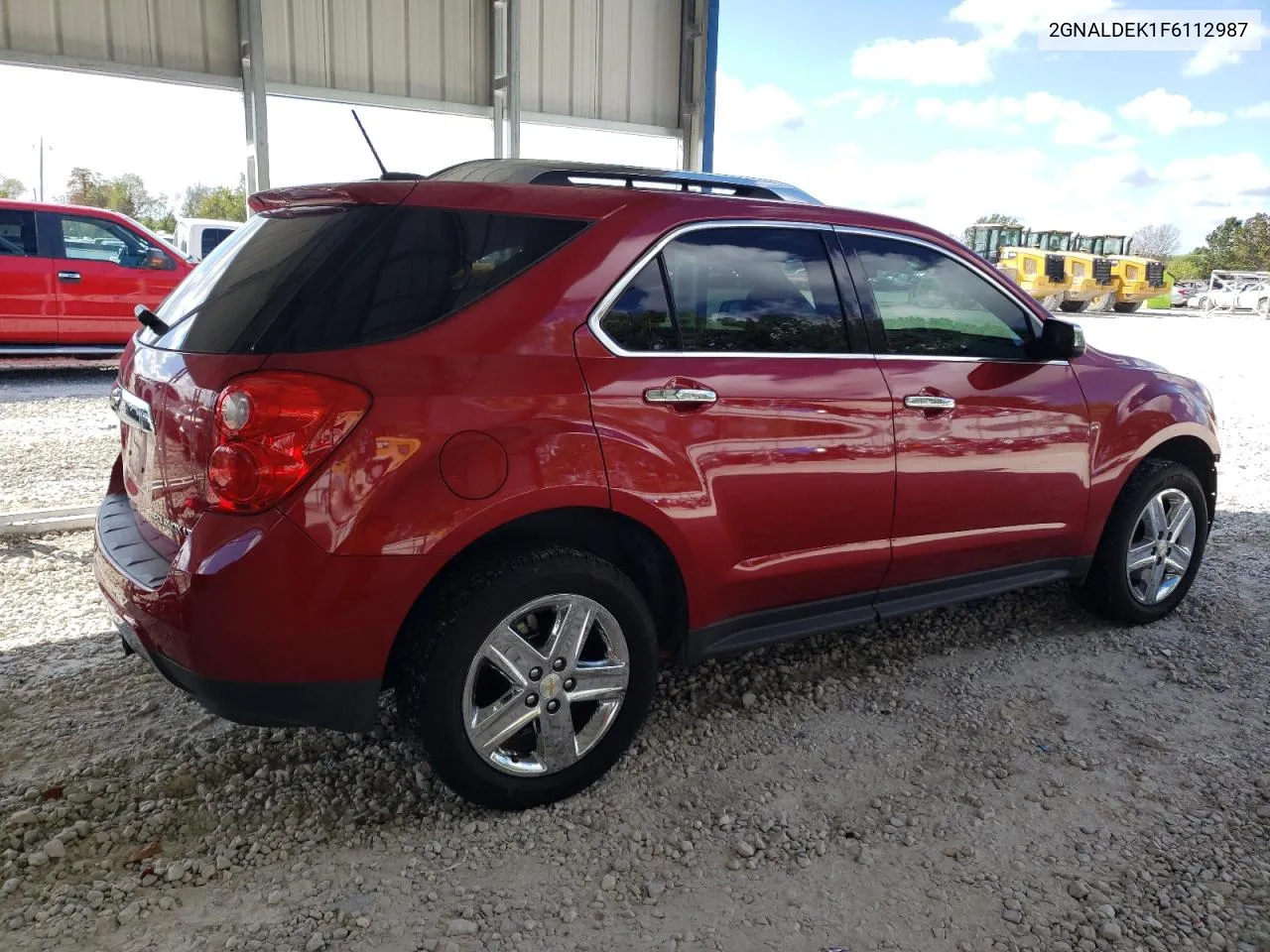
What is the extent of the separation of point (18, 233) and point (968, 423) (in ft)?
34.0

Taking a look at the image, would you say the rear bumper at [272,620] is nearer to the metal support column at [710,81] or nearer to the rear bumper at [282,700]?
the rear bumper at [282,700]

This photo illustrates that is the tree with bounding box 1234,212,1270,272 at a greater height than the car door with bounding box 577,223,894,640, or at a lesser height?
greater

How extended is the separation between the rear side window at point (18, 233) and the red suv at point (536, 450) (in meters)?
8.88

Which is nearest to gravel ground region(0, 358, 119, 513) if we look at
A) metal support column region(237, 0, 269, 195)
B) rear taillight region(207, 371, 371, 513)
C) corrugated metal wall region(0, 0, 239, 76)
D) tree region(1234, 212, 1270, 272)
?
metal support column region(237, 0, 269, 195)

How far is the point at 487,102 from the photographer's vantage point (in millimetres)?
12734

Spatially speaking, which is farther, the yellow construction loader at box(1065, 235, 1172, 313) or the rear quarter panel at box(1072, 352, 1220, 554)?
the yellow construction loader at box(1065, 235, 1172, 313)

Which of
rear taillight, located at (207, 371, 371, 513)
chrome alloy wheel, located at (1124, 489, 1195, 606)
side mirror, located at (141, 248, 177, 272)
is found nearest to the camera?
rear taillight, located at (207, 371, 371, 513)

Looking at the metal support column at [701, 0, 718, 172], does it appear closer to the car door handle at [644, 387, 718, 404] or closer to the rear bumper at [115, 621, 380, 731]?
the car door handle at [644, 387, 718, 404]

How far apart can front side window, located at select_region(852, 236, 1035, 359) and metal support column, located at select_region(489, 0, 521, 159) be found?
917 cm

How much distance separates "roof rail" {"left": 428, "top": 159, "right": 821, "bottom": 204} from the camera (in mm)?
Answer: 2959

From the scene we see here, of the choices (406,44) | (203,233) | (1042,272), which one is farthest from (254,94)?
(1042,272)

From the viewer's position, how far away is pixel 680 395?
2805 millimetres

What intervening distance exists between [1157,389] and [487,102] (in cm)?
1047

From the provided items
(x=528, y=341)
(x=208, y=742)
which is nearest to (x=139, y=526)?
(x=208, y=742)
